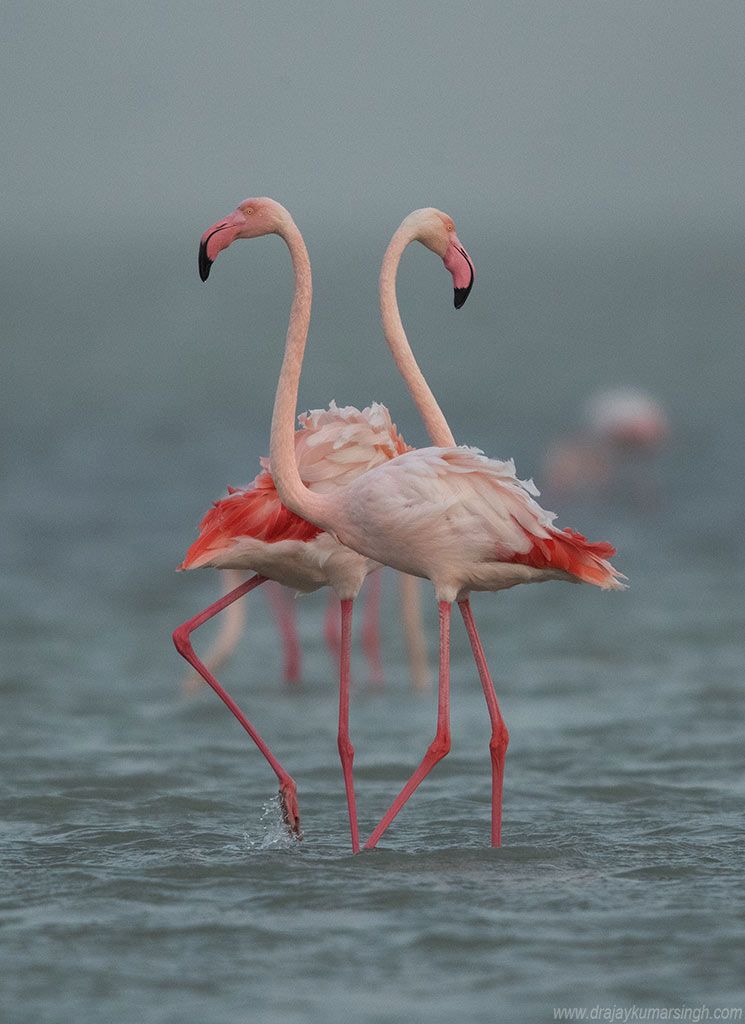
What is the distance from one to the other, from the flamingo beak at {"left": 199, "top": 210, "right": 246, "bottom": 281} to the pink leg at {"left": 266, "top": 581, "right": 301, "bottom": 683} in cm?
431

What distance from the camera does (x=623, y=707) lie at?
8797 millimetres

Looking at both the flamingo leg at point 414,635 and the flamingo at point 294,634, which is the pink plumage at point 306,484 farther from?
the flamingo leg at point 414,635

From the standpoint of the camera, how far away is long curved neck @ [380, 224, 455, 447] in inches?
227

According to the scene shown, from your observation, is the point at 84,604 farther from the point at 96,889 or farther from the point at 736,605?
the point at 96,889

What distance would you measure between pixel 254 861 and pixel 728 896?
1.33 m

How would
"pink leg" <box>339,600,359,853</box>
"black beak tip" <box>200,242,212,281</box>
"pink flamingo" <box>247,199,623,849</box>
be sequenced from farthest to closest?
"pink leg" <box>339,600,359,853</box> → "pink flamingo" <box>247,199,623,849</box> → "black beak tip" <box>200,242,212,281</box>

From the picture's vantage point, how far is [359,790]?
7.23 metres

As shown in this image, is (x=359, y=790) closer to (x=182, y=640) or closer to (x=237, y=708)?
(x=237, y=708)

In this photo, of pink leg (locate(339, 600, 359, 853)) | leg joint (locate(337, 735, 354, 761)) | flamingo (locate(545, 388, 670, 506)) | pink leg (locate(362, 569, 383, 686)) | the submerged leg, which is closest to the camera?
pink leg (locate(339, 600, 359, 853))

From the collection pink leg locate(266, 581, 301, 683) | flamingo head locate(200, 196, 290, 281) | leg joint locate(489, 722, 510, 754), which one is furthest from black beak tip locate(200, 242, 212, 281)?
pink leg locate(266, 581, 301, 683)

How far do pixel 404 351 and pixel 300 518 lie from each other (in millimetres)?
580

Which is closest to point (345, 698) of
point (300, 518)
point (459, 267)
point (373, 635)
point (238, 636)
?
point (300, 518)

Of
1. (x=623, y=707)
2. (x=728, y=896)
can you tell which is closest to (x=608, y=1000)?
(x=728, y=896)

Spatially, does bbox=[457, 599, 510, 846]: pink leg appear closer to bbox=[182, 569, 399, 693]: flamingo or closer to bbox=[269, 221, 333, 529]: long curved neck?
A: bbox=[269, 221, 333, 529]: long curved neck
